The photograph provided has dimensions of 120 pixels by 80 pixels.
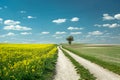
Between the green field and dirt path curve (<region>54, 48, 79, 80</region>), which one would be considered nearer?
dirt path curve (<region>54, 48, 79, 80</region>)

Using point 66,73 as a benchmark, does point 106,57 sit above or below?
above

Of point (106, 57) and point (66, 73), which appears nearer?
point (66, 73)

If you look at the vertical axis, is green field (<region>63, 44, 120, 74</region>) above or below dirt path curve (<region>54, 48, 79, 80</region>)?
above

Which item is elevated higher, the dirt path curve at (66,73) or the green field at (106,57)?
the green field at (106,57)

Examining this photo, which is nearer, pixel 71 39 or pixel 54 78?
pixel 54 78

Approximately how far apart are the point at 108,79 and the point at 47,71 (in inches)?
231

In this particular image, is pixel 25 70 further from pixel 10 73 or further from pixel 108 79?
pixel 108 79

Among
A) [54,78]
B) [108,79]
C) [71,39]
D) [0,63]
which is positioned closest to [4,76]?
[0,63]

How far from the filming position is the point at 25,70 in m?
12.5

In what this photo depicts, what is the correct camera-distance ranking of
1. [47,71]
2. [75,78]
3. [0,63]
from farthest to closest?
[47,71]
[75,78]
[0,63]

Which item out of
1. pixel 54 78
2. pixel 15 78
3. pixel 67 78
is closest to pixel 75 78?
pixel 67 78

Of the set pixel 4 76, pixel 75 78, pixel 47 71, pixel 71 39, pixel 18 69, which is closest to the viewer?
pixel 4 76

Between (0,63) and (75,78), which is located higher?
(0,63)

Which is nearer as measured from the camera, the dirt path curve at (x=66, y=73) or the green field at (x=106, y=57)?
the dirt path curve at (x=66, y=73)
